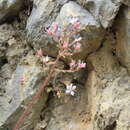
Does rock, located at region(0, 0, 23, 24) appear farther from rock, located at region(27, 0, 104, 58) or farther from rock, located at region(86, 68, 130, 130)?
rock, located at region(86, 68, 130, 130)

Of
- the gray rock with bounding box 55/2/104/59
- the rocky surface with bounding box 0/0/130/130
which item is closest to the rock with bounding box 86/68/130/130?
the rocky surface with bounding box 0/0/130/130

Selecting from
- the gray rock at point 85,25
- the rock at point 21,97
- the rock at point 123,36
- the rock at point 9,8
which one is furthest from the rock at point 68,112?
the rock at point 9,8

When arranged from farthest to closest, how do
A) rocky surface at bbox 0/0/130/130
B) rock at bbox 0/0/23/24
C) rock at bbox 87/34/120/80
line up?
rock at bbox 0/0/23/24, rock at bbox 87/34/120/80, rocky surface at bbox 0/0/130/130

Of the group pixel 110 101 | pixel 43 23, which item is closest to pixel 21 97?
pixel 43 23

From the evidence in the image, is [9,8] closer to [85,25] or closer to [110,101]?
[85,25]

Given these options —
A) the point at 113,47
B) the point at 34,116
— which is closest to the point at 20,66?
the point at 34,116

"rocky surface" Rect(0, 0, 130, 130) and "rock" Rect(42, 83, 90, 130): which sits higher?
"rocky surface" Rect(0, 0, 130, 130)

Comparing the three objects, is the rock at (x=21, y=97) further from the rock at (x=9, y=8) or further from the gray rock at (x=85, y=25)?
the rock at (x=9, y=8)
